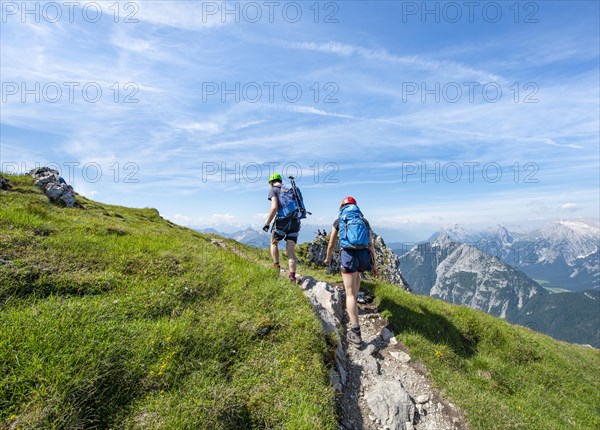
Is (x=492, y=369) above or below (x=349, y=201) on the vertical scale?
below

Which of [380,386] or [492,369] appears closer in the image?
[380,386]

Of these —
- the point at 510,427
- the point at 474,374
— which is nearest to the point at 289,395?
the point at 510,427

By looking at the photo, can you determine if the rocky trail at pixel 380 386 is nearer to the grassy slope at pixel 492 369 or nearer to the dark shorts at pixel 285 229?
the grassy slope at pixel 492 369

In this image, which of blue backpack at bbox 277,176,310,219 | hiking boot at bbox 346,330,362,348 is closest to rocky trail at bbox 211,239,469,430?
hiking boot at bbox 346,330,362,348

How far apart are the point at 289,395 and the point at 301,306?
297 centimetres

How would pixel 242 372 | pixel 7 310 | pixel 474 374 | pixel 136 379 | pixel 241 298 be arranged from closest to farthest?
pixel 136 379, pixel 7 310, pixel 242 372, pixel 241 298, pixel 474 374

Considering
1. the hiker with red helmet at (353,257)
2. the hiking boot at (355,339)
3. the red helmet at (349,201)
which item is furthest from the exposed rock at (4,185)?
the hiking boot at (355,339)

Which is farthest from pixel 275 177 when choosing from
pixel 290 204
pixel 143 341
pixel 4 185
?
pixel 4 185

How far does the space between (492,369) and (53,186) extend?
28.8m

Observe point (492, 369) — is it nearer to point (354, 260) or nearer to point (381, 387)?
point (381, 387)

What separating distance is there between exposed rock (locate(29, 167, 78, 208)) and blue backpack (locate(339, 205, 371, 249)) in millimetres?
22068

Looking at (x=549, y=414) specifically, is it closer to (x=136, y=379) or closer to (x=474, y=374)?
(x=474, y=374)

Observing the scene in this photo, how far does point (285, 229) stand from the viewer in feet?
38.7

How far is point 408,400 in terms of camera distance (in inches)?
307
